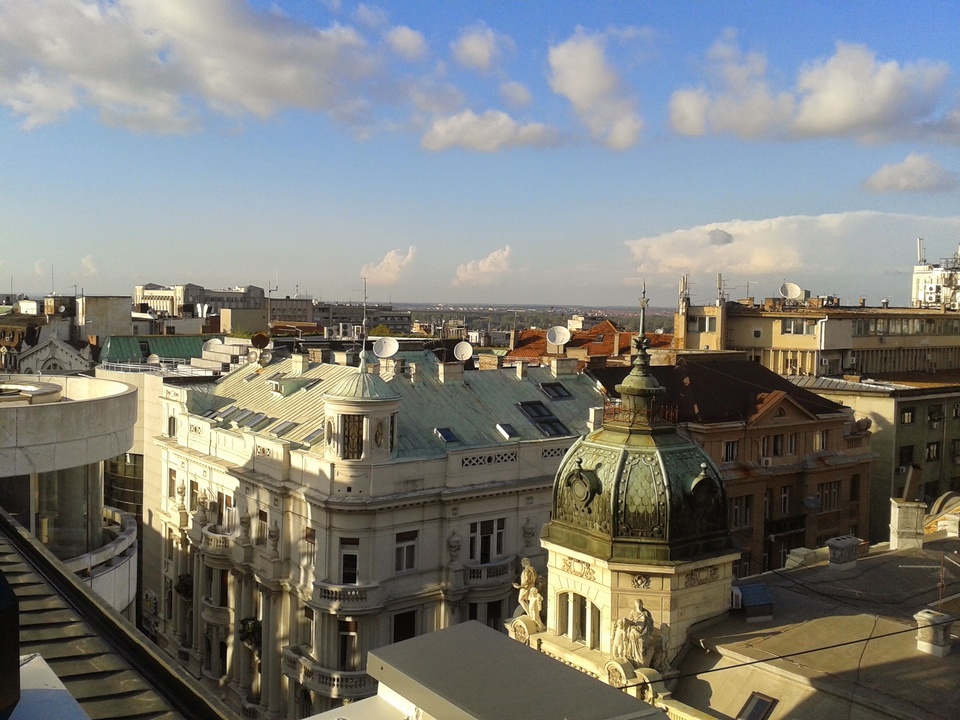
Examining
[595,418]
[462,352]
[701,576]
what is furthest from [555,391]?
[701,576]

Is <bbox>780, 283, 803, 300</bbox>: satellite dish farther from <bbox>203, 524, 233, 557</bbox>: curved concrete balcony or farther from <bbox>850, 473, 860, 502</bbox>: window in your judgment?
<bbox>203, 524, 233, 557</bbox>: curved concrete balcony

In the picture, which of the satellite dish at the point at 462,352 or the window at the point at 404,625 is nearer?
the window at the point at 404,625

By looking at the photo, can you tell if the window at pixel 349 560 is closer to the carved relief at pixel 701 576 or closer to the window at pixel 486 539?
the window at pixel 486 539

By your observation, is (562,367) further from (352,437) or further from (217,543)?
(217,543)

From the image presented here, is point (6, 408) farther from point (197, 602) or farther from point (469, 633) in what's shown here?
point (197, 602)

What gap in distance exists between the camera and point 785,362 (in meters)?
75.0

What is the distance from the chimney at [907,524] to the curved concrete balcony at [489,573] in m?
15.9

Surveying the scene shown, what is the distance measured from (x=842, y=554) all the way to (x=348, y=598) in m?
19.2

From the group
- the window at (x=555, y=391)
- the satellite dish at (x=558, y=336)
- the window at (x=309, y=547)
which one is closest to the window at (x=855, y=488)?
the window at (x=555, y=391)

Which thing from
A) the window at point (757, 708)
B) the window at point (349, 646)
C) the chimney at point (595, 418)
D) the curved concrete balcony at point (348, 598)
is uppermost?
the chimney at point (595, 418)

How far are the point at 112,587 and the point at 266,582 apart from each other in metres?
11.5

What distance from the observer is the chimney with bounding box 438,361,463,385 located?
48.3 metres

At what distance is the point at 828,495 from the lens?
171 feet

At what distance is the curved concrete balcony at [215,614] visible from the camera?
46.7m
